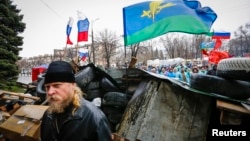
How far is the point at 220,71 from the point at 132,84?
7.84 feet

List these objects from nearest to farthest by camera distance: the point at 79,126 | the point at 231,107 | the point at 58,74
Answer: the point at 79,126
the point at 58,74
the point at 231,107

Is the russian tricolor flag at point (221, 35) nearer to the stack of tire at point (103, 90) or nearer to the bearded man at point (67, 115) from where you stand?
the stack of tire at point (103, 90)

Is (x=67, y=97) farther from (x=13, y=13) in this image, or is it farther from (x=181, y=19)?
(x=13, y=13)

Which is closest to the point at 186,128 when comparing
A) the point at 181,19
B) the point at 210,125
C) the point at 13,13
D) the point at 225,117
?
the point at 210,125

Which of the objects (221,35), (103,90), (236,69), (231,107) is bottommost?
(103,90)

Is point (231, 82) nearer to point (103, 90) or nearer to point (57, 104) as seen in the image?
point (57, 104)

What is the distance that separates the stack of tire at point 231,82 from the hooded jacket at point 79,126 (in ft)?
9.01

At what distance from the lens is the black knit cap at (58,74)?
2193mm

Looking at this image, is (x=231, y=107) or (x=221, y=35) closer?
(x=231, y=107)

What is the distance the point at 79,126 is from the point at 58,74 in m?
0.53

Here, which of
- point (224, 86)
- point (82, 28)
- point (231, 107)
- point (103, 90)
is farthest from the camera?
point (82, 28)

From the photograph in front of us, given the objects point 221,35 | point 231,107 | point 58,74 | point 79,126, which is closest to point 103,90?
point 231,107

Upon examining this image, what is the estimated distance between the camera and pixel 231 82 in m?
4.34

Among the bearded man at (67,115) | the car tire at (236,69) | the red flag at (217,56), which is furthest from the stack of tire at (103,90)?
the red flag at (217,56)
